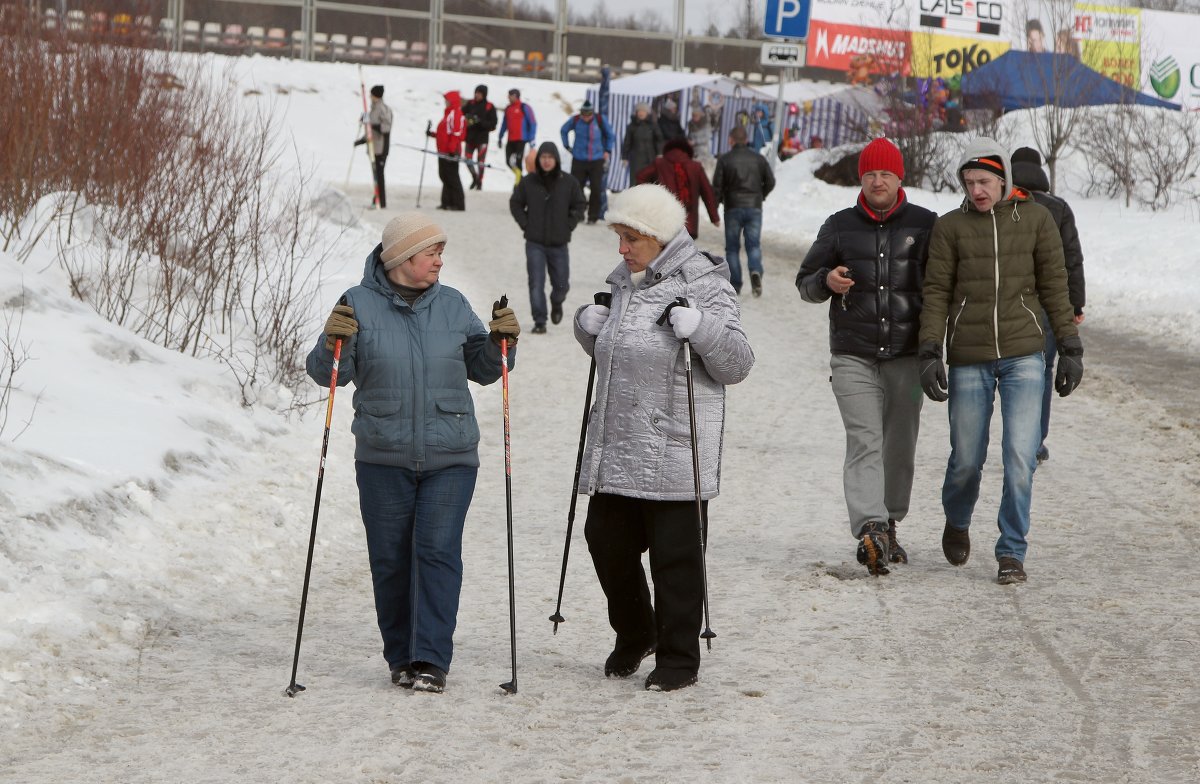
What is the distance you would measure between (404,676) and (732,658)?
4.18ft

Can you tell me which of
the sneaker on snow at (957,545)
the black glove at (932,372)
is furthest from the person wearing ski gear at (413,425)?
the sneaker on snow at (957,545)

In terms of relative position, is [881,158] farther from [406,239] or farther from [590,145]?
[590,145]

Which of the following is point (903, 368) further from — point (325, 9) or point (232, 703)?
point (325, 9)

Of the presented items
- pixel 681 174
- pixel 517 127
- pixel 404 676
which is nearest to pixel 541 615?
pixel 404 676

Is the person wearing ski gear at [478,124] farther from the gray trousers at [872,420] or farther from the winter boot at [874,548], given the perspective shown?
the winter boot at [874,548]

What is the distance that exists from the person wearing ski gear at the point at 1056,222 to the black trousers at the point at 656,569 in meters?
3.12

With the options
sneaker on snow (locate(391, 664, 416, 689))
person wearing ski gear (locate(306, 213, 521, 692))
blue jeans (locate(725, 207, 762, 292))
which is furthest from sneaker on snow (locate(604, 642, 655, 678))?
blue jeans (locate(725, 207, 762, 292))

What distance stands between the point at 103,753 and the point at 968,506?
13.5 ft

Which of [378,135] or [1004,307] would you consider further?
[378,135]

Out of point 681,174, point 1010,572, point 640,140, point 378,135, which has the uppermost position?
point 640,140

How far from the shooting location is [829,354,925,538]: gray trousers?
709cm

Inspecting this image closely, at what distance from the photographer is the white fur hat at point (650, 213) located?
5.35 meters

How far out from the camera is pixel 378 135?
24.9 meters

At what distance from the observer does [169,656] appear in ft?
18.9
